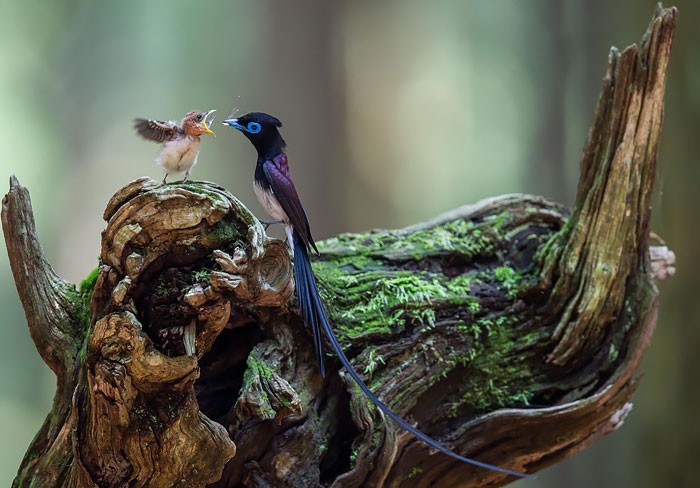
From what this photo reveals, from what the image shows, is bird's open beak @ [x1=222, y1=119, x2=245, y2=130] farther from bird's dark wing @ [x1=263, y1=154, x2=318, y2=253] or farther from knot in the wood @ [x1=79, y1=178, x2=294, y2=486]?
knot in the wood @ [x1=79, y1=178, x2=294, y2=486]

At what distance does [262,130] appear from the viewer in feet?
5.57

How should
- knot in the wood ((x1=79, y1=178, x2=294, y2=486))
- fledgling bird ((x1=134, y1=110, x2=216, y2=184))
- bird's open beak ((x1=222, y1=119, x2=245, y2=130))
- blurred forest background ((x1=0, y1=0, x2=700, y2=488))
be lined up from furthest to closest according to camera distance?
blurred forest background ((x1=0, y1=0, x2=700, y2=488)), bird's open beak ((x1=222, y1=119, x2=245, y2=130)), fledgling bird ((x1=134, y1=110, x2=216, y2=184)), knot in the wood ((x1=79, y1=178, x2=294, y2=486))

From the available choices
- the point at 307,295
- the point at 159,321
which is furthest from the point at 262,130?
the point at 159,321

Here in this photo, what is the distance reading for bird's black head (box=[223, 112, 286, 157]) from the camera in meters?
1.68

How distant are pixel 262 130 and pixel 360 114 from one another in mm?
1665

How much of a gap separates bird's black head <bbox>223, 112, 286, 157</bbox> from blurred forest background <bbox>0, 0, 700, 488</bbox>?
43.4 inches

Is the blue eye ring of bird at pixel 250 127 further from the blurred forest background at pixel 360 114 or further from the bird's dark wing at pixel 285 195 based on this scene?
the blurred forest background at pixel 360 114

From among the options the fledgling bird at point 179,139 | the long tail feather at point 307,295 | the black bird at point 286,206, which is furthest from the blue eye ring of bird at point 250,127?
the long tail feather at point 307,295

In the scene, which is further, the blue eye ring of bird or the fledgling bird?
the blue eye ring of bird

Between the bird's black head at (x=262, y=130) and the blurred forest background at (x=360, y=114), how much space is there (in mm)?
1103

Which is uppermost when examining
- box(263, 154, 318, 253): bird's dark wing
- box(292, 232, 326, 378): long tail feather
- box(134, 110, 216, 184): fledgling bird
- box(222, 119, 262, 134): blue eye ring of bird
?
box(222, 119, 262, 134): blue eye ring of bird

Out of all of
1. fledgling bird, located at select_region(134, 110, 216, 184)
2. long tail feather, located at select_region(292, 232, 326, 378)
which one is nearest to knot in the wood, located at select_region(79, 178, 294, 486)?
fledgling bird, located at select_region(134, 110, 216, 184)

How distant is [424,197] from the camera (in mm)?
3438

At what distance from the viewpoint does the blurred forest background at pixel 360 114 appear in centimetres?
275
